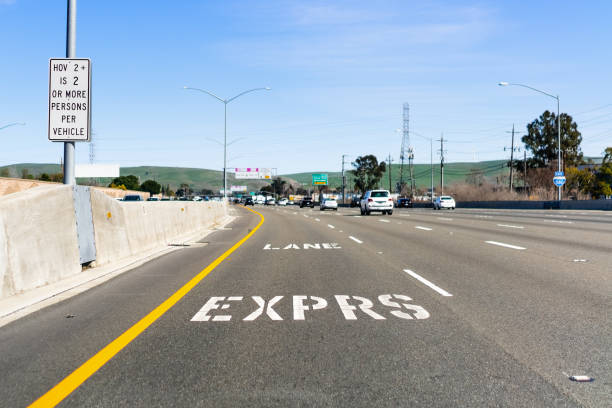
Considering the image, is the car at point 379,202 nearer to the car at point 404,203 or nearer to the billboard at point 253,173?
the car at point 404,203

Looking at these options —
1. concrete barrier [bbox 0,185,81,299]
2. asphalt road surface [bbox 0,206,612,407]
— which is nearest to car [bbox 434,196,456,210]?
asphalt road surface [bbox 0,206,612,407]

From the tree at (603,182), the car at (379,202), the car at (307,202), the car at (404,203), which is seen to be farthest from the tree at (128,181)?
the car at (379,202)

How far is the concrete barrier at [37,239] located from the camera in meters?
7.66

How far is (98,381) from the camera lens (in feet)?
14.9

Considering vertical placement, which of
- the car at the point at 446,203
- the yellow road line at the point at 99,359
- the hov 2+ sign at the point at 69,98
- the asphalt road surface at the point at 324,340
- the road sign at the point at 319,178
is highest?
the road sign at the point at 319,178

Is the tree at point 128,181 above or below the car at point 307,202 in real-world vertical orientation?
above

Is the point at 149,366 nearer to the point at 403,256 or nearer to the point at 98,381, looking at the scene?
the point at 98,381

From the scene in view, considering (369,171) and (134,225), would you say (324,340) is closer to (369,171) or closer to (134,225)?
(134,225)

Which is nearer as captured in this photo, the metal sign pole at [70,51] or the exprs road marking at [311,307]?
the exprs road marking at [311,307]

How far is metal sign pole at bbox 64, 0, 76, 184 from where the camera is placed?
1068cm

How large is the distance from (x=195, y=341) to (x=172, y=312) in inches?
60.5

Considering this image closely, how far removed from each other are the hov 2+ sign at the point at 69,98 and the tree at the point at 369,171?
136m

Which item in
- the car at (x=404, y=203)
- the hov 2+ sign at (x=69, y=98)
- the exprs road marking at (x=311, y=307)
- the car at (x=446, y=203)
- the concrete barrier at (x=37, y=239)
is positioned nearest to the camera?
Result: the exprs road marking at (x=311, y=307)

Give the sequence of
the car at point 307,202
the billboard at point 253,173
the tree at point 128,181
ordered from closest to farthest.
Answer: the car at point 307,202, the billboard at point 253,173, the tree at point 128,181
